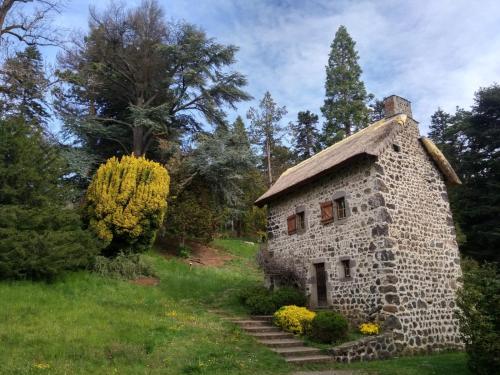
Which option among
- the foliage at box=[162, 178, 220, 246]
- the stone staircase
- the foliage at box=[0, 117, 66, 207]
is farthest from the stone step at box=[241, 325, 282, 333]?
the foliage at box=[162, 178, 220, 246]

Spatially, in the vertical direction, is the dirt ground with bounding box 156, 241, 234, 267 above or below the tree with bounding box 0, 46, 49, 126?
below

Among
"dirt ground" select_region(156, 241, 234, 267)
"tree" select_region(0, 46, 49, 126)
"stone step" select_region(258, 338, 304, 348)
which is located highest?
"tree" select_region(0, 46, 49, 126)

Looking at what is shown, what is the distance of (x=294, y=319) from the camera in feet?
39.6

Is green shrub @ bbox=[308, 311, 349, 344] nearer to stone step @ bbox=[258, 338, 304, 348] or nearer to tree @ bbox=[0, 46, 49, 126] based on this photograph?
stone step @ bbox=[258, 338, 304, 348]

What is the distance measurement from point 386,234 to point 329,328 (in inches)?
126

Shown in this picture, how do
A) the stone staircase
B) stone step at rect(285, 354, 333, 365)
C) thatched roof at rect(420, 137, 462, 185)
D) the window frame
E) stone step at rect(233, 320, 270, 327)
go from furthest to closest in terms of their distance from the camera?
thatched roof at rect(420, 137, 462, 185)
the window frame
stone step at rect(233, 320, 270, 327)
the stone staircase
stone step at rect(285, 354, 333, 365)

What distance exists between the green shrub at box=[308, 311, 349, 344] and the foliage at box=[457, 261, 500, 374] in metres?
3.04

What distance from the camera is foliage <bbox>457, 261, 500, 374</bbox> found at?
26.8 feet

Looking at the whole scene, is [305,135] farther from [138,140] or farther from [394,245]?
[394,245]

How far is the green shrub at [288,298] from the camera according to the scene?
14.0 m

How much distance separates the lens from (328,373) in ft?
29.6

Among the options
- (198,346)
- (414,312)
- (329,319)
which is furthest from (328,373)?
(414,312)

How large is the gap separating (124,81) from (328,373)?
72.3ft

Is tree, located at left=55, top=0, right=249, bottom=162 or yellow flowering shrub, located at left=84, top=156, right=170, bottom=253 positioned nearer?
yellow flowering shrub, located at left=84, top=156, right=170, bottom=253
